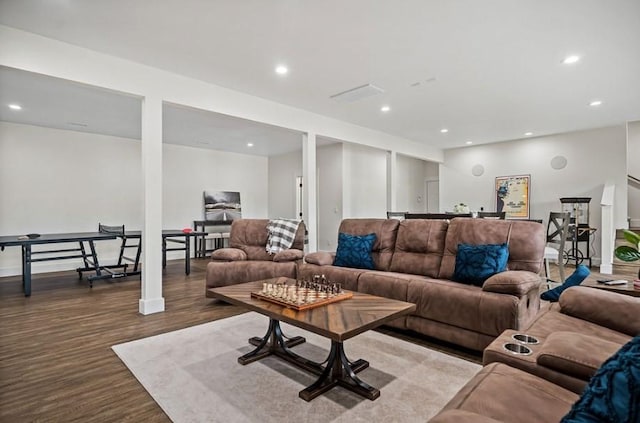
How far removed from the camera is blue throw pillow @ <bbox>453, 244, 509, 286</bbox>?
2.86m

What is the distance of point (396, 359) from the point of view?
252cm

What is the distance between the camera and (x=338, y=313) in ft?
6.86

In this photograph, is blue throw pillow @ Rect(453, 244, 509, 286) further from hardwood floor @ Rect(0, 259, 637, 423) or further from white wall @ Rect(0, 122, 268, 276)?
white wall @ Rect(0, 122, 268, 276)

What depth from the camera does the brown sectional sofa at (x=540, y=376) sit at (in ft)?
3.44

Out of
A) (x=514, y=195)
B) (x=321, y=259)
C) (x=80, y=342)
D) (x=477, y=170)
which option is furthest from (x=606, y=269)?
(x=80, y=342)

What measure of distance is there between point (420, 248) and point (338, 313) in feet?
5.71

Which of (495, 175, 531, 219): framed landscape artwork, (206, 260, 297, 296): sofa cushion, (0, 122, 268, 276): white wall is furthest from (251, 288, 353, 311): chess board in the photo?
(495, 175, 531, 219): framed landscape artwork

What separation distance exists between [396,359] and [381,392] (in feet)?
1.61

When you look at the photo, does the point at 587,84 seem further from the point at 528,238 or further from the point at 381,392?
the point at 381,392

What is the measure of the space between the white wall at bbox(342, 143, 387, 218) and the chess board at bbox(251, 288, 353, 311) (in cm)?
547

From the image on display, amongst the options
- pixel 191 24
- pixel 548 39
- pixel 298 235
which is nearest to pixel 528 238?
pixel 548 39

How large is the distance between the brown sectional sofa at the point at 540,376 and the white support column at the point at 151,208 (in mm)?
3432

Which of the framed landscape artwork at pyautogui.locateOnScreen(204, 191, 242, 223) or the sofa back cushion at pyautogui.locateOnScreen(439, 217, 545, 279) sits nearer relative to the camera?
the sofa back cushion at pyautogui.locateOnScreen(439, 217, 545, 279)

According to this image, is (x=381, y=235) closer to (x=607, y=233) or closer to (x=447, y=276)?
(x=447, y=276)
